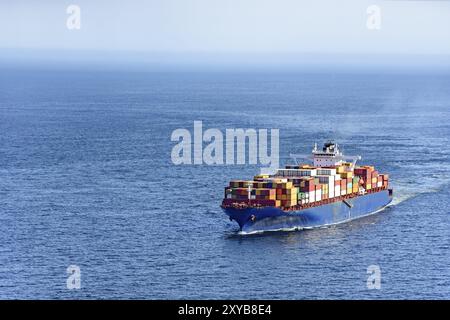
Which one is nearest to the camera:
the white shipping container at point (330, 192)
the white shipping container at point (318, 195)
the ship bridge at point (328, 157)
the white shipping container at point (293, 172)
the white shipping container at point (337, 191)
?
the white shipping container at point (318, 195)

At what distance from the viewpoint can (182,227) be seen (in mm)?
70250

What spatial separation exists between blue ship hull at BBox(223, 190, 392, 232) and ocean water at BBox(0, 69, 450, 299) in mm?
982

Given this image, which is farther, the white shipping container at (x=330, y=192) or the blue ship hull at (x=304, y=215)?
the white shipping container at (x=330, y=192)

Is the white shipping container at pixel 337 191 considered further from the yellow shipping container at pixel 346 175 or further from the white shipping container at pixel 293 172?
the white shipping container at pixel 293 172

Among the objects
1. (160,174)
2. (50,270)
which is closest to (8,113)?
(160,174)

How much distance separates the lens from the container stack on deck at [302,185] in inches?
2899

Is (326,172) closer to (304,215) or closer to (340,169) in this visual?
(340,169)

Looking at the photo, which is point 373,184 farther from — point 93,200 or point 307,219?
point 93,200

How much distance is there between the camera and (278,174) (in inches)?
3179

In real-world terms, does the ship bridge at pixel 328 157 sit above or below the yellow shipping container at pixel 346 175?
above

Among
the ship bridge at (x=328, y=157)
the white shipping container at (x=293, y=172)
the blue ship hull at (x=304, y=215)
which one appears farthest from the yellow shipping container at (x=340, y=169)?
the white shipping container at (x=293, y=172)

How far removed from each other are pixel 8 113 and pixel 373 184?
80075 millimetres

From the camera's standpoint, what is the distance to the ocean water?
56469mm
